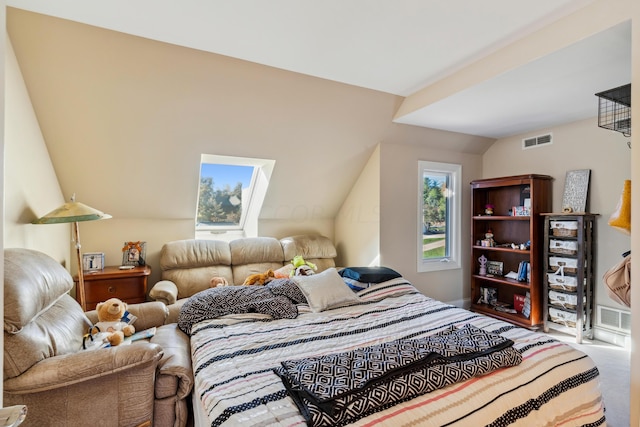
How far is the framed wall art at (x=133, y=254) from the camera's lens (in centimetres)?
307

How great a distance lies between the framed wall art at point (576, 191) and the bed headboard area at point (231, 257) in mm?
2680

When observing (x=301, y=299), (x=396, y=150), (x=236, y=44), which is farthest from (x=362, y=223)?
(x=236, y=44)

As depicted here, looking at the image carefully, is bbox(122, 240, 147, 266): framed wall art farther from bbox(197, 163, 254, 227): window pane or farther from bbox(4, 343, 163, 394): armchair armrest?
bbox(4, 343, 163, 394): armchair armrest

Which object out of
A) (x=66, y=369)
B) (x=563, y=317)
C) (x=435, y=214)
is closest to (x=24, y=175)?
(x=66, y=369)

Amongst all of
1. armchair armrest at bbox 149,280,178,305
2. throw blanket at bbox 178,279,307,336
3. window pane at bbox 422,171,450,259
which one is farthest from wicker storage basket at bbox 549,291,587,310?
armchair armrest at bbox 149,280,178,305

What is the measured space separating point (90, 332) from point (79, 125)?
1.66 metres

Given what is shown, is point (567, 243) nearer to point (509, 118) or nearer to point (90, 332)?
point (509, 118)

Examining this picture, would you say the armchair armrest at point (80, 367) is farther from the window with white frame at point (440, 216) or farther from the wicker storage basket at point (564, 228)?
the wicker storage basket at point (564, 228)

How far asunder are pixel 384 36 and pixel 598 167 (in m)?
2.79

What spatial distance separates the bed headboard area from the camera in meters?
3.15

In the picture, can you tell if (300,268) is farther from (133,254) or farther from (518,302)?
(518,302)

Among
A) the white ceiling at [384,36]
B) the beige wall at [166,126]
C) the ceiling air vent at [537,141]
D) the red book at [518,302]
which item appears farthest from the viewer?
the red book at [518,302]

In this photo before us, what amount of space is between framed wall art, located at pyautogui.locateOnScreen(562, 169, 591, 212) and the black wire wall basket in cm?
97

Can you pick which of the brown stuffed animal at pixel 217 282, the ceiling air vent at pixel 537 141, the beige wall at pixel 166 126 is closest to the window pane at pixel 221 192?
the beige wall at pixel 166 126
